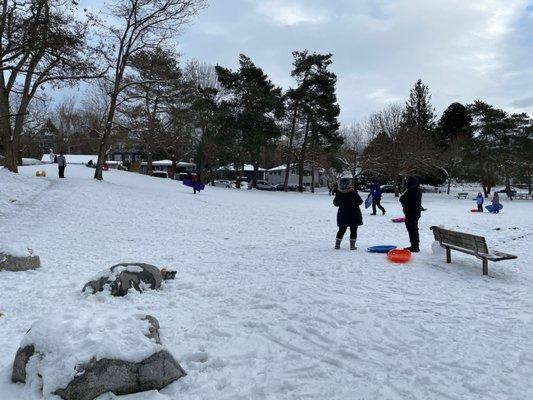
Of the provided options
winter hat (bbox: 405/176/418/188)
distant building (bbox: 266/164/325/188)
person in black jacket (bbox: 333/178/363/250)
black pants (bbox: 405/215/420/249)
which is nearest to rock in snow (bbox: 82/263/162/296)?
person in black jacket (bbox: 333/178/363/250)

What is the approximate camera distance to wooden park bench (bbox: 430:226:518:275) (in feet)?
25.9

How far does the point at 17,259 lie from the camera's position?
23.9ft

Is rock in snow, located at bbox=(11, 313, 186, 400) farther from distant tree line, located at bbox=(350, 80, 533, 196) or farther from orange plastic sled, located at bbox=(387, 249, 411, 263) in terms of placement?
distant tree line, located at bbox=(350, 80, 533, 196)

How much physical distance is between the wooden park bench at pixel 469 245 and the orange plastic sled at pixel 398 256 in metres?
Result: 0.80

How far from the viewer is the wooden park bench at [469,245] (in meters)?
7.90

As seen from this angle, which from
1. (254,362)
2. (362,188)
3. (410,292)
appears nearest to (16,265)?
(254,362)

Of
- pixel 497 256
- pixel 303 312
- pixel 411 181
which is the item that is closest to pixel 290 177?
pixel 411 181

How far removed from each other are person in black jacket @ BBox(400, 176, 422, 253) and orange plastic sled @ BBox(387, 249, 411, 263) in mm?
1093

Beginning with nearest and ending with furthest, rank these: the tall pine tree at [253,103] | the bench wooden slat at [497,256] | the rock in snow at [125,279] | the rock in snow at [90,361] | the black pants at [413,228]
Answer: the rock in snow at [90,361], the rock in snow at [125,279], the bench wooden slat at [497,256], the black pants at [413,228], the tall pine tree at [253,103]

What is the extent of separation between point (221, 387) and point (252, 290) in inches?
115

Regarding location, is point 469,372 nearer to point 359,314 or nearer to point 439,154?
point 359,314

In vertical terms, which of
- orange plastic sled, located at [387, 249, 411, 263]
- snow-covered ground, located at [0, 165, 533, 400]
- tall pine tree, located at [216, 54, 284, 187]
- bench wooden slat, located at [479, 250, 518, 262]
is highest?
tall pine tree, located at [216, 54, 284, 187]

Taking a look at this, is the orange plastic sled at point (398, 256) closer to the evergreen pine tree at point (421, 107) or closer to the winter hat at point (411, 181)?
the winter hat at point (411, 181)

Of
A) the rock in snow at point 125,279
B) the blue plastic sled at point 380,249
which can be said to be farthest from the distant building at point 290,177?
the rock in snow at point 125,279
